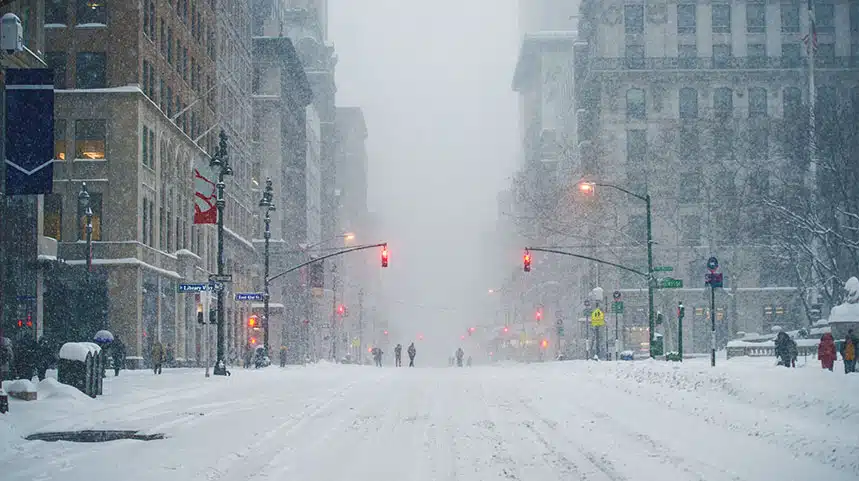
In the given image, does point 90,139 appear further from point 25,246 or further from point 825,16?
point 825,16

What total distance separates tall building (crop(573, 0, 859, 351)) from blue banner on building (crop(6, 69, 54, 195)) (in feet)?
242

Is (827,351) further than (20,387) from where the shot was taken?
Yes

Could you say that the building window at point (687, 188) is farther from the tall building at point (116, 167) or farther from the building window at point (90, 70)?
the building window at point (90, 70)

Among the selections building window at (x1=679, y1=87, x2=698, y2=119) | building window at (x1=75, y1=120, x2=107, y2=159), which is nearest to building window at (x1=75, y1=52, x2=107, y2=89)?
building window at (x1=75, y1=120, x2=107, y2=159)

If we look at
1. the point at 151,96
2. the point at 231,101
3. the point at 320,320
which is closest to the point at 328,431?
the point at 151,96

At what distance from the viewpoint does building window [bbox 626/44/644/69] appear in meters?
102

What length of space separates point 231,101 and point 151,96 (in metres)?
25.5

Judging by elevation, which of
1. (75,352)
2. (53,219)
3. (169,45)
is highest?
(169,45)

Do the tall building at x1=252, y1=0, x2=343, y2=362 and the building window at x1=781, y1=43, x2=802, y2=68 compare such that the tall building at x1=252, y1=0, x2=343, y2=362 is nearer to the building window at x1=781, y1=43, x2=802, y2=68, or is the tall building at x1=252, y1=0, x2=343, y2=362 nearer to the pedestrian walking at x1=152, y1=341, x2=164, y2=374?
the pedestrian walking at x1=152, y1=341, x2=164, y2=374

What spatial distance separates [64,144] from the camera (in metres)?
54.3

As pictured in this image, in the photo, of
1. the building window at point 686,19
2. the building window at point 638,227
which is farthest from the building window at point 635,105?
the building window at point 638,227

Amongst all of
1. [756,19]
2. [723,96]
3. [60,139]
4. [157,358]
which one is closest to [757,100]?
[723,96]

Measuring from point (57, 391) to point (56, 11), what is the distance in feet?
115

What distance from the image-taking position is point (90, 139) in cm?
5469
